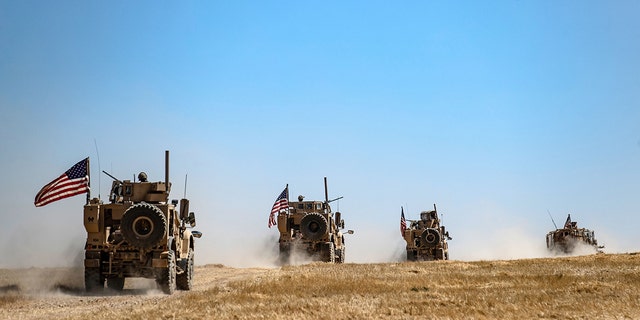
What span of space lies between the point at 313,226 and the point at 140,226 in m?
20.4

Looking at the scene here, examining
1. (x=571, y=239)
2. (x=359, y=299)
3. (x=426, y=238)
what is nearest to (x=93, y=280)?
(x=359, y=299)

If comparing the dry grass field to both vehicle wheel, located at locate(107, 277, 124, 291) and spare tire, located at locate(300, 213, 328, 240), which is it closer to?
vehicle wheel, located at locate(107, 277, 124, 291)

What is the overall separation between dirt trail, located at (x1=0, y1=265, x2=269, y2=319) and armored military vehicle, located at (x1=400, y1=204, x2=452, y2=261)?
24575 millimetres

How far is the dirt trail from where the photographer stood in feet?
48.8

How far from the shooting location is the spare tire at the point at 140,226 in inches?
763

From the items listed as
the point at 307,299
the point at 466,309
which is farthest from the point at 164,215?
the point at 466,309

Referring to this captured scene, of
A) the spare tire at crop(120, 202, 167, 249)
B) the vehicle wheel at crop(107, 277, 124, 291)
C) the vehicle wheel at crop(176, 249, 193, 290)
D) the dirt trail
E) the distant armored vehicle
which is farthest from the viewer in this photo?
the distant armored vehicle

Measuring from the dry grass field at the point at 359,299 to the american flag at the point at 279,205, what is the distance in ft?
52.5

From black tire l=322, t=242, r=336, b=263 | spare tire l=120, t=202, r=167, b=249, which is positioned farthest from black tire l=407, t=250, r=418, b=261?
spare tire l=120, t=202, r=167, b=249

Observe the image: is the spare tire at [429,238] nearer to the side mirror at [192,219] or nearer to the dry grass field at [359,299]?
the dry grass field at [359,299]

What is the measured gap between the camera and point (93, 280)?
1986 centimetres

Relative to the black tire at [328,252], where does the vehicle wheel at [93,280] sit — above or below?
below

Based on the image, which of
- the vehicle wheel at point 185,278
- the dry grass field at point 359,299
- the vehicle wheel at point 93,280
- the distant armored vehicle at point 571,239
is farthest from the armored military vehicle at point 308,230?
the distant armored vehicle at point 571,239

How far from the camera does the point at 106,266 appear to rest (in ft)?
65.8
